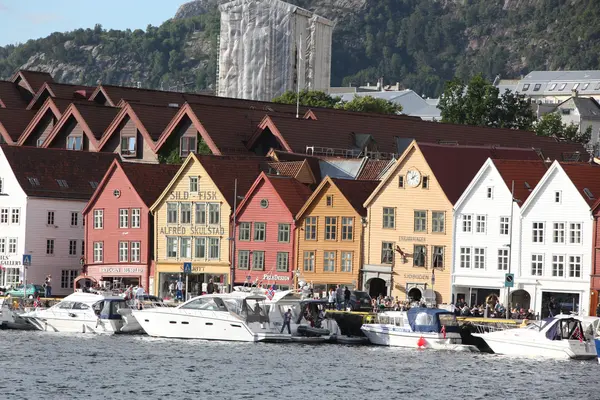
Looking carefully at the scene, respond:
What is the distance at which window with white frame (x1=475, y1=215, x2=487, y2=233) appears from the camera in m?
92.9

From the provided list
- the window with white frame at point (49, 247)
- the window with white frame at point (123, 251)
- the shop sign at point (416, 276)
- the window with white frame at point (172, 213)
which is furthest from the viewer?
the window with white frame at point (49, 247)

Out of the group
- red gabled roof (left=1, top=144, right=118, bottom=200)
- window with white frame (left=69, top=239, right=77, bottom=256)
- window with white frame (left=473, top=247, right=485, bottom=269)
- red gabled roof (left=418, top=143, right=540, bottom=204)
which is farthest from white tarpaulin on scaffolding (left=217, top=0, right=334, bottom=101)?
window with white frame (left=473, top=247, right=485, bottom=269)

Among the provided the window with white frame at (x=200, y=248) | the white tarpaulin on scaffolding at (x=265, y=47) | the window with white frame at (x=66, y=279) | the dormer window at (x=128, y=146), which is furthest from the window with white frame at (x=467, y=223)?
the white tarpaulin on scaffolding at (x=265, y=47)

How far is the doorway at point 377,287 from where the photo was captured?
98.0m

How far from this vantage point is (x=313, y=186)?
105m

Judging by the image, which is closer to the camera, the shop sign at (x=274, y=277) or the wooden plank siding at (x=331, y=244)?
the wooden plank siding at (x=331, y=244)

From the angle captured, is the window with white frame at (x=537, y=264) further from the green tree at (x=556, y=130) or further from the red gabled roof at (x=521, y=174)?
the green tree at (x=556, y=130)

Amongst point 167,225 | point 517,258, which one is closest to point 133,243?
point 167,225

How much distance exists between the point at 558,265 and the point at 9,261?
39.9 m

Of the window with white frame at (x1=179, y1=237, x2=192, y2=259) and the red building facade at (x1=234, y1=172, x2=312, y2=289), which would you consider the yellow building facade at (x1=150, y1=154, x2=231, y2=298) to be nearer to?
the window with white frame at (x1=179, y1=237, x2=192, y2=259)

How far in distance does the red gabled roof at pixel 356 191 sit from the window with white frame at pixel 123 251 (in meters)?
16.7

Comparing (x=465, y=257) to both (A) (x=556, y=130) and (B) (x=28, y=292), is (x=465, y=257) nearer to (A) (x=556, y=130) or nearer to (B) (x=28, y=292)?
(B) (x=28, y=292)

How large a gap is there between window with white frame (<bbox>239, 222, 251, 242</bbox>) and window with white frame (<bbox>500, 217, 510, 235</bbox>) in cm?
1735

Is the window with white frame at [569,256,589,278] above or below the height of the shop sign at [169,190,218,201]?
below
